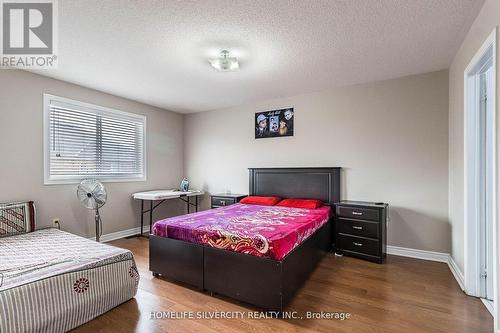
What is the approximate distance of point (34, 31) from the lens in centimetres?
220

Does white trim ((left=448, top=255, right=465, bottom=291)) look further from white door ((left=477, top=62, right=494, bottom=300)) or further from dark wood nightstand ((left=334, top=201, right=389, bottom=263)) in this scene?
dark wood nightstand ((left=334, top=201, right=389, bottom=263))

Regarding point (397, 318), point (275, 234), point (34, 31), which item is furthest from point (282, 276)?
point (34, 31)

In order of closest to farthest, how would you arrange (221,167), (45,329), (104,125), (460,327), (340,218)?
(45,329), (460,327), (340,218), (104,125), (221,167)

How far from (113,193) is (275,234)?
3243mm

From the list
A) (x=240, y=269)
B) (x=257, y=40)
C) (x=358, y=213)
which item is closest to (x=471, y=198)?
(x=358, y=213)

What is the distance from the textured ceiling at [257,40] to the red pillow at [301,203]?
5.94ft

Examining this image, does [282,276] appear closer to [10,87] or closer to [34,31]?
[34,31]

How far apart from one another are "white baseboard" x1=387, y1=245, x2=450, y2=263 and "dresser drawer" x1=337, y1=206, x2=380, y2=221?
724 mm

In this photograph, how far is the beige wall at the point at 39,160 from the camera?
9.60 feet

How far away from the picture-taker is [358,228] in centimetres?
318

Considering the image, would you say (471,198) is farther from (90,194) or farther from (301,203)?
(90,194)

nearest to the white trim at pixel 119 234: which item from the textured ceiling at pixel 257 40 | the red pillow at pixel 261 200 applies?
the red pillow at pixel 261 200

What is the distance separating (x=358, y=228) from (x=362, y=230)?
54mm
